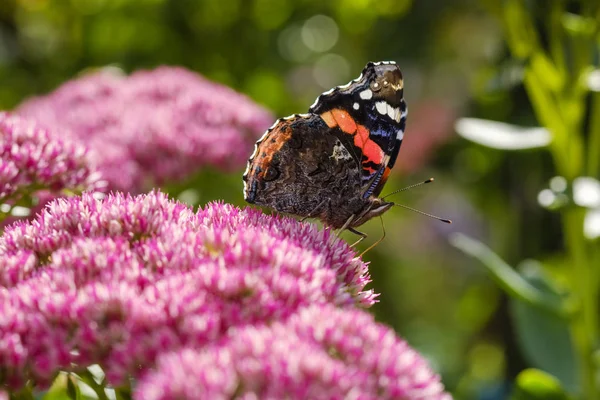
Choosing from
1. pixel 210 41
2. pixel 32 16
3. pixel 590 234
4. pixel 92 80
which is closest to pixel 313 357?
pixel 590 234

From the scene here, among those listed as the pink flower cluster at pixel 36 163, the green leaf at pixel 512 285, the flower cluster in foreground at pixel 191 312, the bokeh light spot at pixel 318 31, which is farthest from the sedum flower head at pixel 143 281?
the bokeh light spot at pixel 318 31

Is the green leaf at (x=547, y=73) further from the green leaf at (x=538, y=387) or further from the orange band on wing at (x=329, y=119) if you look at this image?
the green leaf at (x=538, y=387)

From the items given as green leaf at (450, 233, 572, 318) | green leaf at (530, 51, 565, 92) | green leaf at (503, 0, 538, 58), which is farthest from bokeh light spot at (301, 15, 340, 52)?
green leaf at (450, 233, 572, 318)

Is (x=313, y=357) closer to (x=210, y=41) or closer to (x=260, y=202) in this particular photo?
(x=260, y=202)

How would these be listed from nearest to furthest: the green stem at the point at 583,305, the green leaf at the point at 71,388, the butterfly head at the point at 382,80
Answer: the green leaf at the point at 71,388 < the butterfly head at the point at 382,80 < the green stem at the point at 583,305

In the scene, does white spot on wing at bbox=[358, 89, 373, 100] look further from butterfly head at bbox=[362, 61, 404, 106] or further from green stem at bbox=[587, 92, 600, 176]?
green stem at bbox=[587, 92, 600, 176]

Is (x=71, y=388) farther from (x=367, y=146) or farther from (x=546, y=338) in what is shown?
(x=546, y=338)
